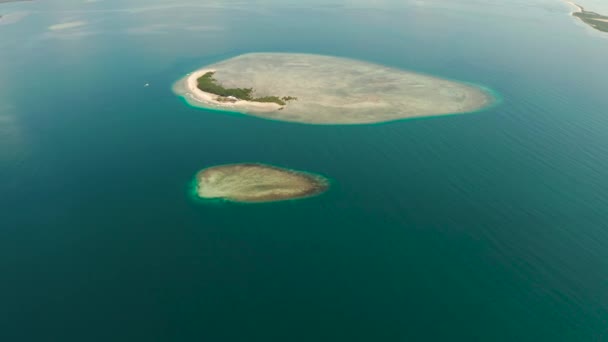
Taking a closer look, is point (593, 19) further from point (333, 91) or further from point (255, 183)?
point (255, 183)

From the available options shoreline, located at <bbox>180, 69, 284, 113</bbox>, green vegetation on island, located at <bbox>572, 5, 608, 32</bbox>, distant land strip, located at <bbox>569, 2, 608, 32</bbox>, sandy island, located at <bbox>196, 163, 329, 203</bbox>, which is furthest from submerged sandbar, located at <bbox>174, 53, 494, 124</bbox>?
distant land strip, located at <bbox>569, 2, 608, 32</bbox>

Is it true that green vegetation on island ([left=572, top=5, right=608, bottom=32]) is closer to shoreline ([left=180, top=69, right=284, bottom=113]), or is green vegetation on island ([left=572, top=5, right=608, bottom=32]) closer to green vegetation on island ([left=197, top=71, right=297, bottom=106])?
green vegetation on island ([left=197, top=71, right=297, bottom=106])

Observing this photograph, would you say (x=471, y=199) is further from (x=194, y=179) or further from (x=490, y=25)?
(x=490, y=25)

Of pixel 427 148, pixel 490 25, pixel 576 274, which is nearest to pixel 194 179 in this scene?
pixel 427 148

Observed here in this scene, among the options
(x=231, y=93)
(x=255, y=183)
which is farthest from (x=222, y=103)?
(x=255, y=183)

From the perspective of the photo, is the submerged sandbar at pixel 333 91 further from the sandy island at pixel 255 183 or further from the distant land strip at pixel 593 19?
the distant land strip at pixel 593 19
